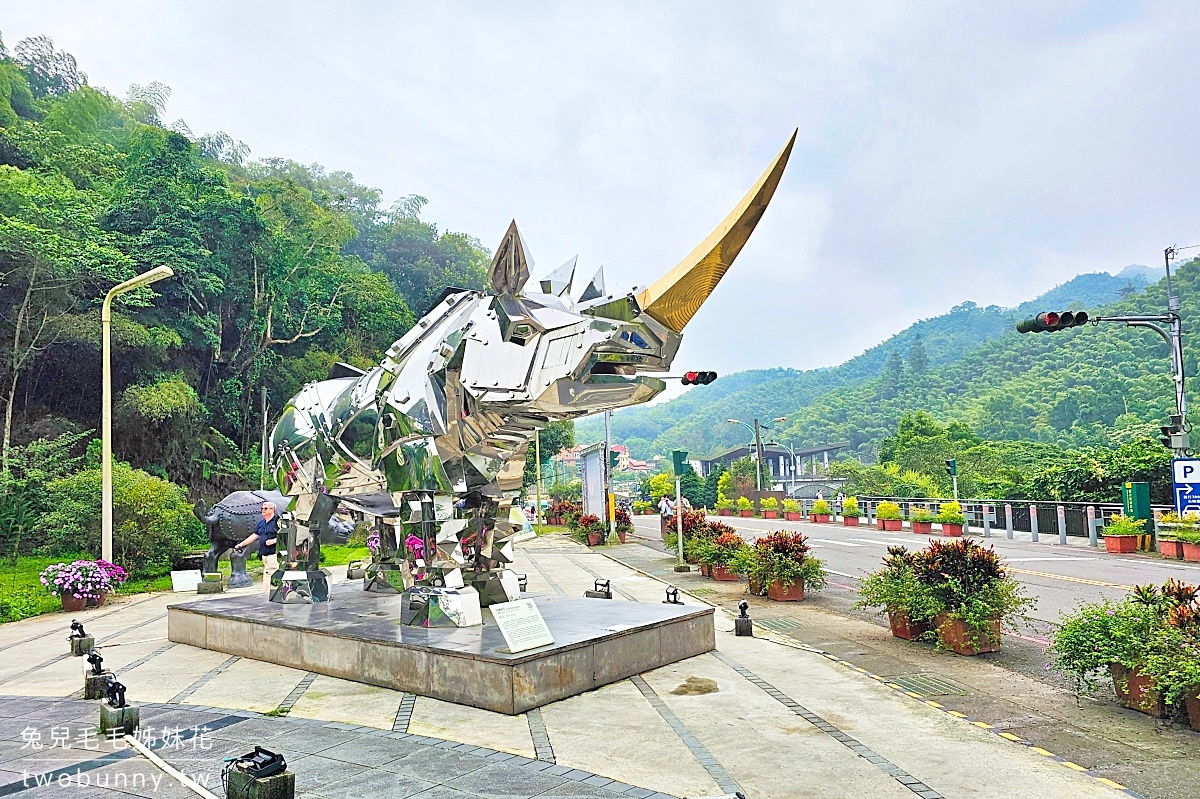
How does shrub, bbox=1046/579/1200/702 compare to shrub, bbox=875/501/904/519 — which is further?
shrub, bbox=875/501/904/519

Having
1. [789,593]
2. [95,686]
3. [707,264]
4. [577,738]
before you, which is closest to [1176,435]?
[789,593]

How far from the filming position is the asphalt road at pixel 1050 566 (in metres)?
Answer: 11.8

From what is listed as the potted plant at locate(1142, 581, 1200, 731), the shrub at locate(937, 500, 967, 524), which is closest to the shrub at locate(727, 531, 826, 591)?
the potted plant at locate(1142, 581, 1200, 731)

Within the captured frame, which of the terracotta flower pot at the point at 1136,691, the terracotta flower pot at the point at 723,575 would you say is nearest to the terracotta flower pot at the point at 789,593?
the terracotta flower pot at the point at 723,575

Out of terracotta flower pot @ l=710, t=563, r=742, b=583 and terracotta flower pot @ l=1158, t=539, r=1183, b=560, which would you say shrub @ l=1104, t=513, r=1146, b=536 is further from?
terracotta flower pot @ l=710, t=563, r=742, b=583

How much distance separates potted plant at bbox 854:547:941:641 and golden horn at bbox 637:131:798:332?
15.1 feet

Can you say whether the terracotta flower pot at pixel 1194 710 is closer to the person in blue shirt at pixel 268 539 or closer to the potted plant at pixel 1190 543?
the person in blue shirt at pixel 268 539

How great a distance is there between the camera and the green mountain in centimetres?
5272

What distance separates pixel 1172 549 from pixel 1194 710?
1398cm

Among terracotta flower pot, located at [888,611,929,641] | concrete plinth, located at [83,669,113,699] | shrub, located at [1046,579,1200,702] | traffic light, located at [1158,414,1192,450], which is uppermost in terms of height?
traffic light, located at [1158,414,1192,450]

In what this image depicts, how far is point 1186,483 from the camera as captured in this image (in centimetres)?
1642

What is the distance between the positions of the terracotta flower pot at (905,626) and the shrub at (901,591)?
72mm

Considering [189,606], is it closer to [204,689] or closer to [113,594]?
[204,689]

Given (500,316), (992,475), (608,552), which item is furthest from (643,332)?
(992,475)
